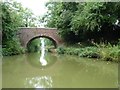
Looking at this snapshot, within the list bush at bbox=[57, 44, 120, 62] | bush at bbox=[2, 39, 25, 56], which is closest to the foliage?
bush at bbox=[57, 44, 120, 62]

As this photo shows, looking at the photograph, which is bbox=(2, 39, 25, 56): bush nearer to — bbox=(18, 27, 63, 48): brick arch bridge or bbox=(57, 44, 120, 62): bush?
bbox=(18, 27, 63, 48): brick arch bridge

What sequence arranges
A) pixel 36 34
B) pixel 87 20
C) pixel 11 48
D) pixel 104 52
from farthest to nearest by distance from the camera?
pixel 36 34, pixel 11 48, pixel 87 20, pixel 104 52

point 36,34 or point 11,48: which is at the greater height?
point 36,34

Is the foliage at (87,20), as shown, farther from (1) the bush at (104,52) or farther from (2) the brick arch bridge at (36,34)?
(1) the bush at (104,52)

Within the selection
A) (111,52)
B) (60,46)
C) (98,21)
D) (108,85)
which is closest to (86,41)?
(60,46)

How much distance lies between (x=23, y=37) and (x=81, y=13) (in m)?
7.71

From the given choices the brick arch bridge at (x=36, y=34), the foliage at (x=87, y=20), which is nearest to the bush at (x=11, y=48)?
the brick arch bridge at (x=36, y=34)

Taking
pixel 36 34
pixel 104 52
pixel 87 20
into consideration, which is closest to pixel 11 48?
pixel 36 34

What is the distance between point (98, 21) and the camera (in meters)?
17.4

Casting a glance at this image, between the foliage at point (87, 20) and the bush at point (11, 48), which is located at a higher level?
the foliage at point (87, 20)

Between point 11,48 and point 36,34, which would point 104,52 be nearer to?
point 11,48

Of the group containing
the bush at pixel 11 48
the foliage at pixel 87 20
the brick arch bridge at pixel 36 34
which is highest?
the foliage at pixel 87 20

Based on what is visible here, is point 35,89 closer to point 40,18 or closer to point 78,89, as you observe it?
point 78,89

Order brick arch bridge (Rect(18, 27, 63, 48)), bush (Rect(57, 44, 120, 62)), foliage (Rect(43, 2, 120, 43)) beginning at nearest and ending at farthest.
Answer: bush (Rect(57, 44, 120, 62)), foliage (Rect(43, 2, 120, 43)), brick arch bridge (Rect(18, 27, 63, 48))
